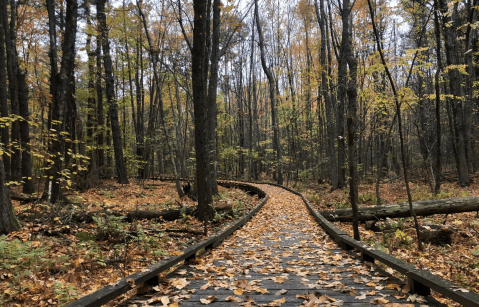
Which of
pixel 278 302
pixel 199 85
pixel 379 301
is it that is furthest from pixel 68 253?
pixel 379 301

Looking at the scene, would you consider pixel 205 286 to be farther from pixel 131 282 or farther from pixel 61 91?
pixel 61 91

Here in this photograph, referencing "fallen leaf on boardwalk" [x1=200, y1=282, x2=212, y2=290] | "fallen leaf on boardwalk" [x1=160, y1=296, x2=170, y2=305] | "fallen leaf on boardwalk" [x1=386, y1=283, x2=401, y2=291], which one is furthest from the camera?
"fallen leaf on boardwalk" [x1=200, y1=282, x2=212, y2=290]

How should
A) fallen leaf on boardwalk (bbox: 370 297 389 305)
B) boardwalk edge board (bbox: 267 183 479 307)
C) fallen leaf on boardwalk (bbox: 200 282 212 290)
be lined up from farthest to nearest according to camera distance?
fallen leaf on boardwalk (bbox: 200 282 212 290)
fallen leaf on boardwalk (bbox: 370 297 389 305)
boardwalk edge board (bbox: 267 183 479 307)

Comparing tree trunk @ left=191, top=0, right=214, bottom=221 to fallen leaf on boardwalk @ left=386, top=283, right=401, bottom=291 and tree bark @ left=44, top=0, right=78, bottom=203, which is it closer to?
fallen leaf on boardwalk @ left=386, top=283, right=401, bottom=291

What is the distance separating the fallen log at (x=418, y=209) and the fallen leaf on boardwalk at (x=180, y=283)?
566 cm

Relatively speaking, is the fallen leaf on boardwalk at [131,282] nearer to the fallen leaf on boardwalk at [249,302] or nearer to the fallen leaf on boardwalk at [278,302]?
the fallen leaf on boardwalk at [249,302]

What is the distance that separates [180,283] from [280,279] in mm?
1415

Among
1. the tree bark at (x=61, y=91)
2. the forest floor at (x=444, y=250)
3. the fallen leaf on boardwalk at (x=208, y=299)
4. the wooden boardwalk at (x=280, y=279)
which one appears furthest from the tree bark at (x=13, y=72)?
the forest floor at (x=444, y=250)

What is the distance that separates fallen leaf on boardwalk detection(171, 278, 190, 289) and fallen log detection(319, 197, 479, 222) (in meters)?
5.66

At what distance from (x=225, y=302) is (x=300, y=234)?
15.1ft

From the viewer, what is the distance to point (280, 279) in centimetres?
397

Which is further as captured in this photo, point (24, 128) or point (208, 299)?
point (24, 128)

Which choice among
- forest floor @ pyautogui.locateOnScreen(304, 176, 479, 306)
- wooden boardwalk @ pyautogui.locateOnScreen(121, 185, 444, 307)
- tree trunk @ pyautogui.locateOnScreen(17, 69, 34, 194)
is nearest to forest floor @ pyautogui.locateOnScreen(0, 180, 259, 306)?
wooden boardwalk @ pyautogui.locateOnScreen(121, 185, 444, 307)

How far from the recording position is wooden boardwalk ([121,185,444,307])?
322 cm
